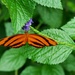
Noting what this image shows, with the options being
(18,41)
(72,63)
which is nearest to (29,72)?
(72,63)

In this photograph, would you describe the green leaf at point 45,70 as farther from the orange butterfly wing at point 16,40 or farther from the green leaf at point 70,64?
the orange butterfly wing at point 16,40

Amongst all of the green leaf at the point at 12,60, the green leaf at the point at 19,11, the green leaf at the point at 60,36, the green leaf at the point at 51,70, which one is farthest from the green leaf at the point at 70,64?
the green leaf at the point at 19,11

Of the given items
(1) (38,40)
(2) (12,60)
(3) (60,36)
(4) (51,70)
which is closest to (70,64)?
(4) (51,70)

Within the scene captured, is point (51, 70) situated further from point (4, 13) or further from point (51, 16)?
point (4, 13)

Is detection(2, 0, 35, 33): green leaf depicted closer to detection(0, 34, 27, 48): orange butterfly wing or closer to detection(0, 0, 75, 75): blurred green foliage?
detection(0, 34, 27, 48): orange butterfly wing

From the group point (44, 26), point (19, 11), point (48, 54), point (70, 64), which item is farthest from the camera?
point (44, 26)

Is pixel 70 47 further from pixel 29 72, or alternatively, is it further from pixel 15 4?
pixel 29 72
